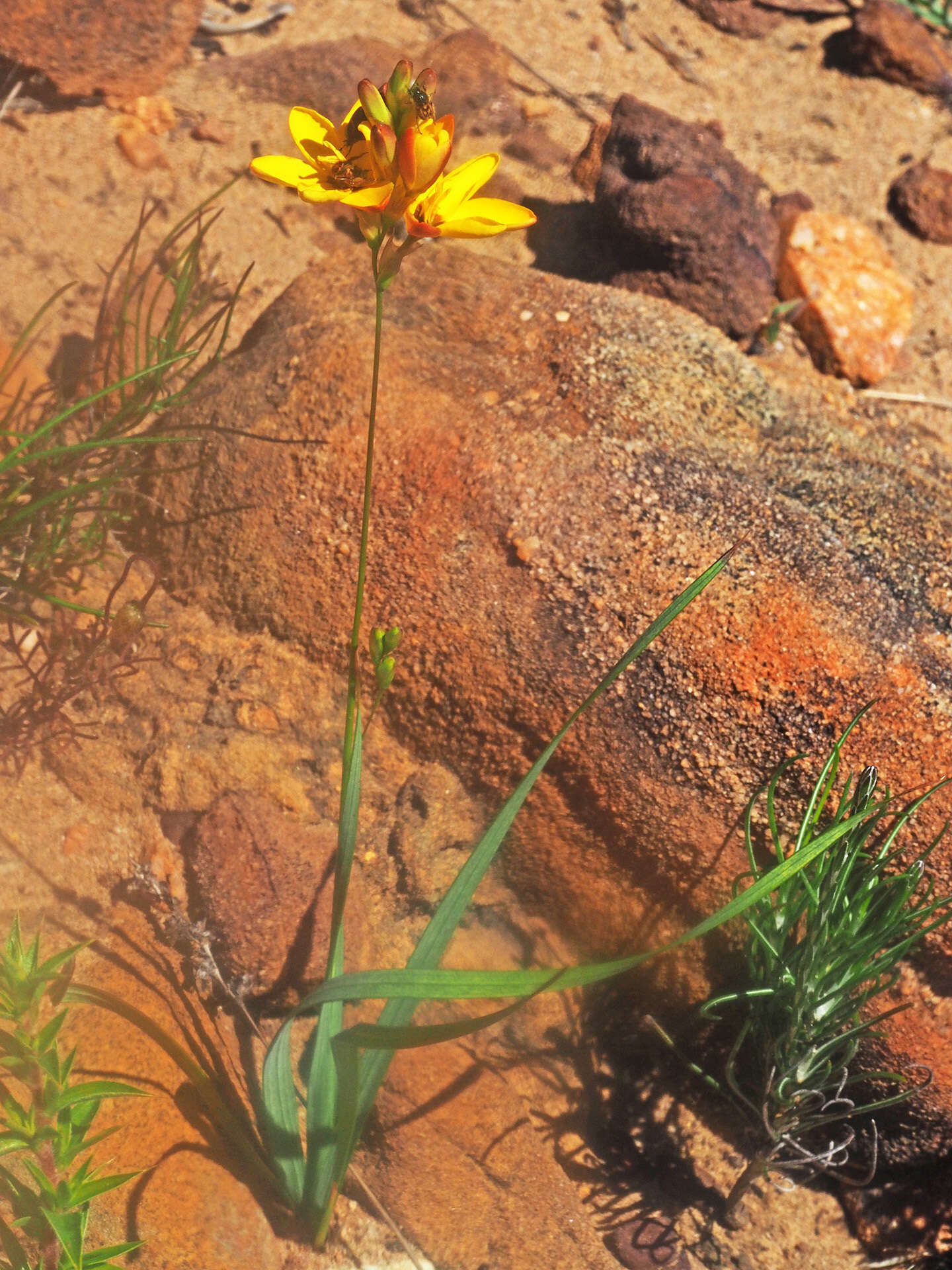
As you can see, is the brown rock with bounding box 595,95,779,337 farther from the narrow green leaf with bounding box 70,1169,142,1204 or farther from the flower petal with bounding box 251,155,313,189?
the narrow green leaf with bounding box 70,1169,142,1204

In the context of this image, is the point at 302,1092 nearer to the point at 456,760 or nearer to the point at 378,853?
the point at 378,853

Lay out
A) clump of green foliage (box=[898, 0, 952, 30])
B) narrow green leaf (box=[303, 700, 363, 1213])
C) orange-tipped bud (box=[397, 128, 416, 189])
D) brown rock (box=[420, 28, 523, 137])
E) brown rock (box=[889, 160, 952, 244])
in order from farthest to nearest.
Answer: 1. clump of green foliage (box=[898, 0, 952, 30])
2. brown rock (box=[889, 160, 952, 244])
3. brown rock (box=[420, 28, 523, 137])
4. narrow green leaf (box=[303, 700, 363, 1213])
5. orange-tipped bud (box=[397, 128, 416, 189])

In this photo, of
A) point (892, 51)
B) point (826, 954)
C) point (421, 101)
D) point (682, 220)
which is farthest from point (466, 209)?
point (892, 51)

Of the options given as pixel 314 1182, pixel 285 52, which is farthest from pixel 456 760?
pixel 285 52

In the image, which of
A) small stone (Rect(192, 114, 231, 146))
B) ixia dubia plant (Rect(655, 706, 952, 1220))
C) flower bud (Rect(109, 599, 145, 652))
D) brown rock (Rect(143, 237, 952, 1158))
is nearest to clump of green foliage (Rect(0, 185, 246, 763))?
flower bud (Rect(109, 599, 145, 652))

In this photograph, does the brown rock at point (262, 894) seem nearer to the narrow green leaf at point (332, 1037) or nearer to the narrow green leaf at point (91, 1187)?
the narrow green leaf at point (332, 1037)

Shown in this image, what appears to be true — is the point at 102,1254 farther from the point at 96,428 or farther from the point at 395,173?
the point at 96,428

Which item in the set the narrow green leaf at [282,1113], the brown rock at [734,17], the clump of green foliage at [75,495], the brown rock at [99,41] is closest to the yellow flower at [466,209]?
the clump of green foliage at [75,495]
